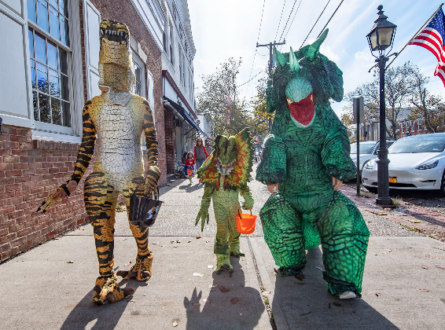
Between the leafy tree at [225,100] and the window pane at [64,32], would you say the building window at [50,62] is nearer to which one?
the window pane at [64,32]

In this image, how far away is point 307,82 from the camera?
231cm

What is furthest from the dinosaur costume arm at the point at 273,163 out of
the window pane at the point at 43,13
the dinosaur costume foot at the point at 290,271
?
the window pane at the point at 43,13

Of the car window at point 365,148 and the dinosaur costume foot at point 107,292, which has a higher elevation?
the car window at point 365,148

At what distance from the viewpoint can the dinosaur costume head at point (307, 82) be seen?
2301mm

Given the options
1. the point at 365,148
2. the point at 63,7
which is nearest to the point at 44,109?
the point at 63,7

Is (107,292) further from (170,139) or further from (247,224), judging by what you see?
(170,139)

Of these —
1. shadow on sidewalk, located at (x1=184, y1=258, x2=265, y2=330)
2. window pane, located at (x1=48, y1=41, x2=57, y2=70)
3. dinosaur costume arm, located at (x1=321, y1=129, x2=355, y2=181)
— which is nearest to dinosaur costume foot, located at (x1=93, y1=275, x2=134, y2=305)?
shadow on sidewalk, located at (x1=184, y1=258, x2=265, y2=330)

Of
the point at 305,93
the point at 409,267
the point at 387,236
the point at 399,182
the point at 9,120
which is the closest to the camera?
the point at 305,93

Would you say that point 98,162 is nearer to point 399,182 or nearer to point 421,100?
point 399,182

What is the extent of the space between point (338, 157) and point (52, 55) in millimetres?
4453

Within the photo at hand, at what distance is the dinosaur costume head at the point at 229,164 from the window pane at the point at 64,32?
345 cm

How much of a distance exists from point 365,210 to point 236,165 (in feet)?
13.2

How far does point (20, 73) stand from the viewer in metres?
3.24

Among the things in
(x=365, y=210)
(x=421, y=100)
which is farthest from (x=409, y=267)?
(x=421, y=100)
